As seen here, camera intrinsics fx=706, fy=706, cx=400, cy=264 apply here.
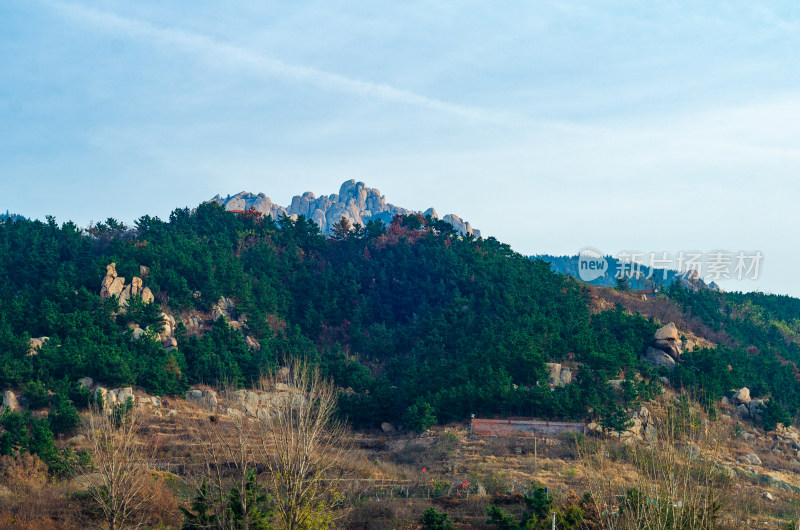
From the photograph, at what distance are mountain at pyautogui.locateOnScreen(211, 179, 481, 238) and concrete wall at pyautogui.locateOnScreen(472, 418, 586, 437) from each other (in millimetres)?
84442

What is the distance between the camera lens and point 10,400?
109ft

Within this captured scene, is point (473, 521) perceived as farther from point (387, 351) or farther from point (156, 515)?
point (387, 351)

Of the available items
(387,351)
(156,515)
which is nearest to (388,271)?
(387,351)

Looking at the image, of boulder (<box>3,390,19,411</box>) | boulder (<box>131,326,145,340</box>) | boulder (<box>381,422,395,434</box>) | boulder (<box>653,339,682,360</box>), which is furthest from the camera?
boulder (<box>653,339,682,360</box>)

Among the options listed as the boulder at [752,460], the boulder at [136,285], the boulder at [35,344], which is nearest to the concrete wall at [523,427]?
the boulder at [752,460]

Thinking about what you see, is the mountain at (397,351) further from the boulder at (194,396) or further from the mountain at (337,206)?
the mountain at (337,206)

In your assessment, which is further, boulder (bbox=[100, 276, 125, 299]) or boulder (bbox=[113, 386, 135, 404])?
boulder (bbox=[100, 276, 125, 299])

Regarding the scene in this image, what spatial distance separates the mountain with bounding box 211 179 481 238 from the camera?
123 meters

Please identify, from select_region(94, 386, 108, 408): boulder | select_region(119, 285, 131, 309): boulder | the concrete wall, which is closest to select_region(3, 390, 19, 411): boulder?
select_region(94, 386, 108, 408): boulder

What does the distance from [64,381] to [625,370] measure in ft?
96.5

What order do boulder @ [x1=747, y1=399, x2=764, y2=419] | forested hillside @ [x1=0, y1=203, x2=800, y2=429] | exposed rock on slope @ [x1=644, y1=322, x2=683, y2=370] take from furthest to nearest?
exposed rock on slope @ [x1=644, y1=322, x2=683, y2=370]
boulder @ [x1=747, y1=399, x2=764, y2=419]
forested hillside @ [x1=0, y1=203, x2=800, y2=429]

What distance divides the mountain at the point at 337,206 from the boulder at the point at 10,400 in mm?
88217

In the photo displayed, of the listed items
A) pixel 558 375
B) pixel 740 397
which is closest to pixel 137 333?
pixel 558 375

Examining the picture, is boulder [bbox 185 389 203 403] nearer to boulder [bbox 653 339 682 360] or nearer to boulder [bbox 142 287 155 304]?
boulder [bbox 142 287 155 304]
